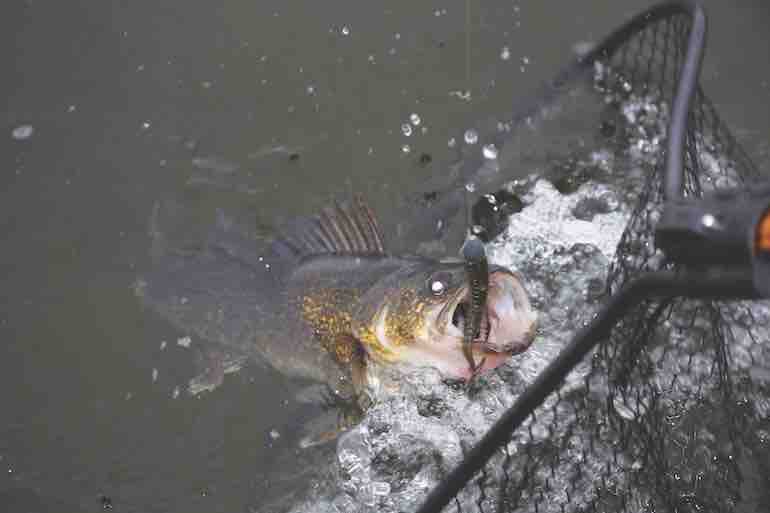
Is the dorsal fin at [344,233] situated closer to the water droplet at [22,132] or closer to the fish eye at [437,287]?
the fish eye at [437,287]

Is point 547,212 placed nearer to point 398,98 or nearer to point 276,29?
point 398,98

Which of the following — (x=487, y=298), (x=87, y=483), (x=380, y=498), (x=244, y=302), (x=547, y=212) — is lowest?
(x=87, y=483)

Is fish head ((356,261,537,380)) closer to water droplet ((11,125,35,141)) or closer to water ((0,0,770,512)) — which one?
water ((0,0,770,512))

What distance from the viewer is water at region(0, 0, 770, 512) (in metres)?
3.10

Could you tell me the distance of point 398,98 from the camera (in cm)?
390

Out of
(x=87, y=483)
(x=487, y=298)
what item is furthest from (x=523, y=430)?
(x=87, y=483)

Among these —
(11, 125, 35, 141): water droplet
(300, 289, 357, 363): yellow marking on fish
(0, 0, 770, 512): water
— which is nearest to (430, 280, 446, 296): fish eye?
(300, 289, 357, 363): yellow marking on fish

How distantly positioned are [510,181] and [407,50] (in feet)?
3.24

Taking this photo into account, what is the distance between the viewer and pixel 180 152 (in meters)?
3.79

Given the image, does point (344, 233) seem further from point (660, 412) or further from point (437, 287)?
point (660, 412)

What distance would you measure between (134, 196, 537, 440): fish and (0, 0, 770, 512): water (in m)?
0.16

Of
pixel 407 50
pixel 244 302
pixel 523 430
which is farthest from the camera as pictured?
pixel 407 50

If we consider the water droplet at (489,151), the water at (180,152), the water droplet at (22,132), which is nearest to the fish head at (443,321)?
the water at (180,152)

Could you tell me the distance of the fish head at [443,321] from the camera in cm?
252
